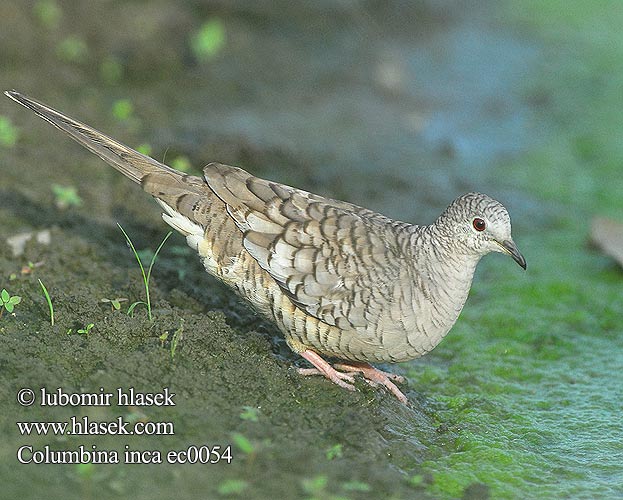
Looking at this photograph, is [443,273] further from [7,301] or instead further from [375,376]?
[7,301]

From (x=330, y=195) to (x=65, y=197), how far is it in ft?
7.54

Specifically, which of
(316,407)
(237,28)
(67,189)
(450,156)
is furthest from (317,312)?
(237,28)

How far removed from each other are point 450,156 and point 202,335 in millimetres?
4912

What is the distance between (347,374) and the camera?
16.6 ft

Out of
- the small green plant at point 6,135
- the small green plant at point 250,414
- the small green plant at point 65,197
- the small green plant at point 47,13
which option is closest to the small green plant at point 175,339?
the small green plant at point 250,414

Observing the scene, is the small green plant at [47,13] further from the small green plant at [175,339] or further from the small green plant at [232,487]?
the small green plant at [232,487]

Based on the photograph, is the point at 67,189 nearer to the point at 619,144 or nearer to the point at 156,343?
the point at 156,343

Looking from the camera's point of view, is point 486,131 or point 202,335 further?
point 486,131

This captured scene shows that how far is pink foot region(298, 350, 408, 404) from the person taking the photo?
490 centimetres

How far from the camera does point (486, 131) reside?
32.4 ft

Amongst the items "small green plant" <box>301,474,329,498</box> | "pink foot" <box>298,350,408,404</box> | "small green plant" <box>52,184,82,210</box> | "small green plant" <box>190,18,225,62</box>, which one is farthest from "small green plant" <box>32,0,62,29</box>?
"small green plant" <box>301,474,329,498</box>

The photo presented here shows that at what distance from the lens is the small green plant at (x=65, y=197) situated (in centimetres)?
652

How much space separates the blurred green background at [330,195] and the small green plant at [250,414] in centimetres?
1

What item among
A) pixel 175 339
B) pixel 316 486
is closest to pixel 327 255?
pixel 175 339
